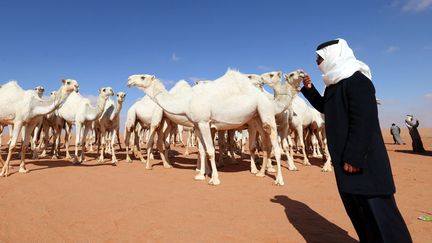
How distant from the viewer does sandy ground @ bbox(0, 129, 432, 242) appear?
4.16 metres

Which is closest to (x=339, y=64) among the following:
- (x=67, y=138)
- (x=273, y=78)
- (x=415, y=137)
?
(x=273, y=78)

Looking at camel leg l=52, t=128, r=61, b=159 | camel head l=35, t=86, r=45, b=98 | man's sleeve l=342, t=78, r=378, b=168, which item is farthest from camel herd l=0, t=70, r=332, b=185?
man's sleeve l=342, t=78, r=378, b=168

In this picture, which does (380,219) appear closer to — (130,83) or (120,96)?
(130,83)

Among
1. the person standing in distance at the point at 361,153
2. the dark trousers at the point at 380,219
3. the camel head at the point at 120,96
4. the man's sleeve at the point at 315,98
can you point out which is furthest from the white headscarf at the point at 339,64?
the camel head at the point at 120,96

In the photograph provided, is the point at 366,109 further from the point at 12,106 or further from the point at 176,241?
the point at 12,106

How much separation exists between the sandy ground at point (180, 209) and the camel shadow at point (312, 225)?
0.05ft

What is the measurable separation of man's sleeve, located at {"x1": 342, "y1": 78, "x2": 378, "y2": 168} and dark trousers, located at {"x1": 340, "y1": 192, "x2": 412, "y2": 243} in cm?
38

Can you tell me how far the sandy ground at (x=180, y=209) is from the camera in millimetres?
4160

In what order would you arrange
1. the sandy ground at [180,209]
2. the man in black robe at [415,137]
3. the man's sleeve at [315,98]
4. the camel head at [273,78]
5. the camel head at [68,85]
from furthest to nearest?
the man in black robe at [415,137] → the camel head at [68,85] → the camel head at [273,78] → the sandy ground at [180,209] → the man's sleeve at [315,98]

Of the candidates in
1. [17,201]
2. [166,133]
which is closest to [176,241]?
[17,201]

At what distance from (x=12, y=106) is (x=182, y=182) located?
21.7 feet

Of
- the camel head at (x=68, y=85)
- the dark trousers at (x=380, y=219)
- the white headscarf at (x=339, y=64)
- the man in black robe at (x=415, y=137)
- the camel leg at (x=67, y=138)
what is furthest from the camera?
the man in black robe at (x=415, y=137)

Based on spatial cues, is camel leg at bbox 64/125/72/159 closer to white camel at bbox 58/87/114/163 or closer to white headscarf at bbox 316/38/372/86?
white camel at bbox 58/87/114/163

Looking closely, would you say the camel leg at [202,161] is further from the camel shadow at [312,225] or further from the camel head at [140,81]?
the camel shadow at [312,225]
